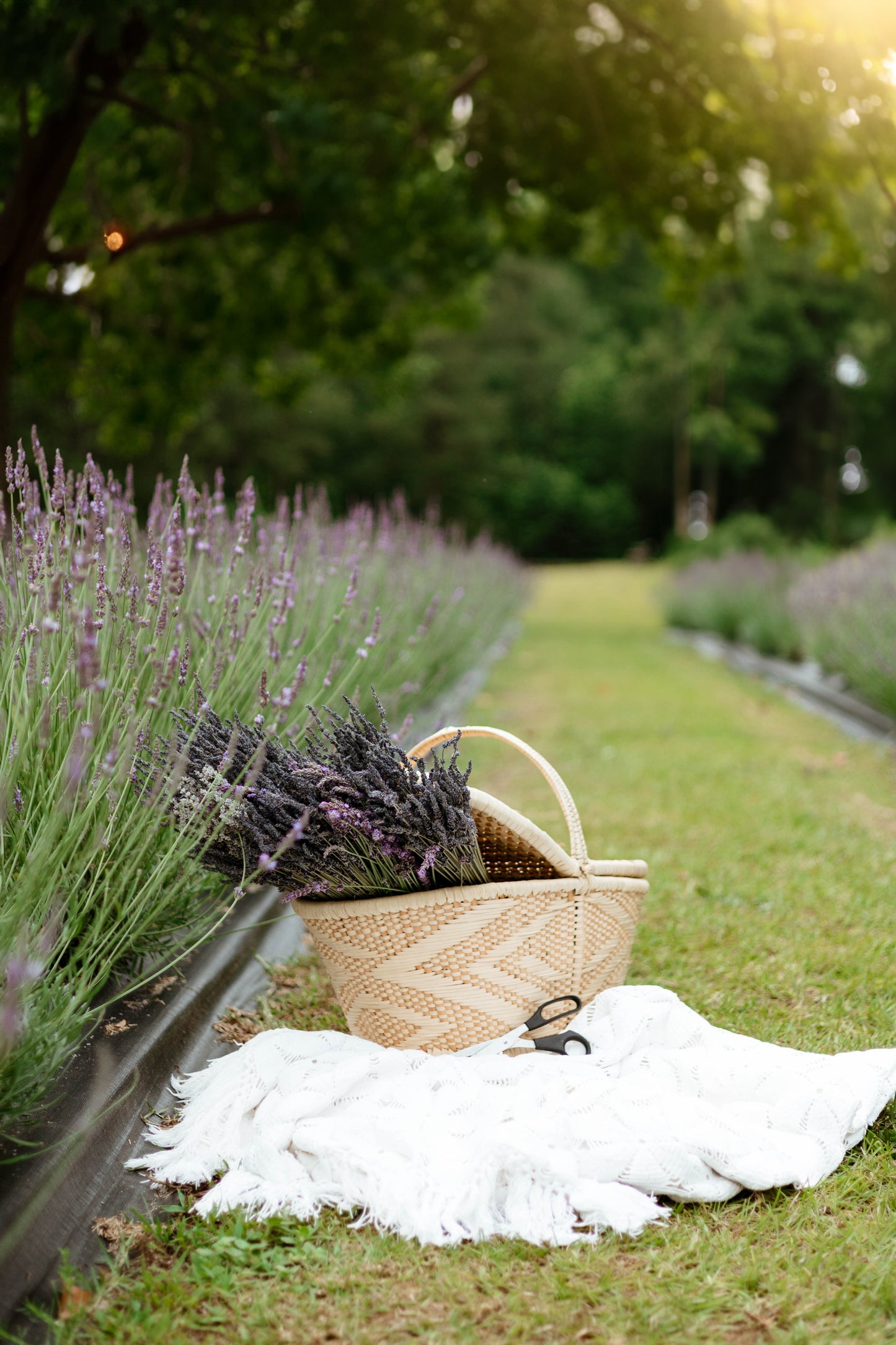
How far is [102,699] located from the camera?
224 centimetres

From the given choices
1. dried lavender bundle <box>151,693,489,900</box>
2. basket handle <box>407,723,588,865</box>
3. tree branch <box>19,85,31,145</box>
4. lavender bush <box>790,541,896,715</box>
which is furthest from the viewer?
lavender bush <box>790,541,896,715</box>

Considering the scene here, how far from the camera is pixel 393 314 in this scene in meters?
14.2

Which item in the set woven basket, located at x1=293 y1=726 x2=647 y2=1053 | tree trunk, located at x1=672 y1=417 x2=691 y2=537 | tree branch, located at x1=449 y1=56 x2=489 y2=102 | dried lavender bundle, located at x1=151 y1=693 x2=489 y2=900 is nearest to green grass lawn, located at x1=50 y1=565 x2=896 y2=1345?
woven basket, located at x1=293 y1=726 x2=647 y2=1053

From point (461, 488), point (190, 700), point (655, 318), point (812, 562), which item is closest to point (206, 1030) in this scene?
point (190, 700)

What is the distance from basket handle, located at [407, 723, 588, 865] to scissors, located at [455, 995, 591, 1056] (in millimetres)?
347

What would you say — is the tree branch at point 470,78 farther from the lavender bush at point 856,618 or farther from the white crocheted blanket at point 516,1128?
the white crocheted blanket at point 516,1128

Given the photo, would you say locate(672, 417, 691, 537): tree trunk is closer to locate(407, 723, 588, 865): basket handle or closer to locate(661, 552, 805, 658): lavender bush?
locate(661, 552, 805, 658): lavender bush

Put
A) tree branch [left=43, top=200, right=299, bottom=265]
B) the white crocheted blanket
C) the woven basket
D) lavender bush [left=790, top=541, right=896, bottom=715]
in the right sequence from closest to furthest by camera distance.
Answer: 1. the white crocheted blanket
2. the woven basket
3. lavender bush [left=790, top=541, right=896, bottom=715]
4. tree branch [left=43, top=200, right=299, bottom=265]

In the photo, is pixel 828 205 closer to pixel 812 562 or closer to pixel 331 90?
pixel 331 90

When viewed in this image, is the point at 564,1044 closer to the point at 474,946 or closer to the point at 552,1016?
the point at 552,1016

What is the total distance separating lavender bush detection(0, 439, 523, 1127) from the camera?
5.62 feet

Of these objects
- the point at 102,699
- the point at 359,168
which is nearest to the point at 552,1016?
the point at 102,699

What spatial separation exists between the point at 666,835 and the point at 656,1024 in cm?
219

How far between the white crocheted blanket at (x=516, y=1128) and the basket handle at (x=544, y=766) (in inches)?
16.2
